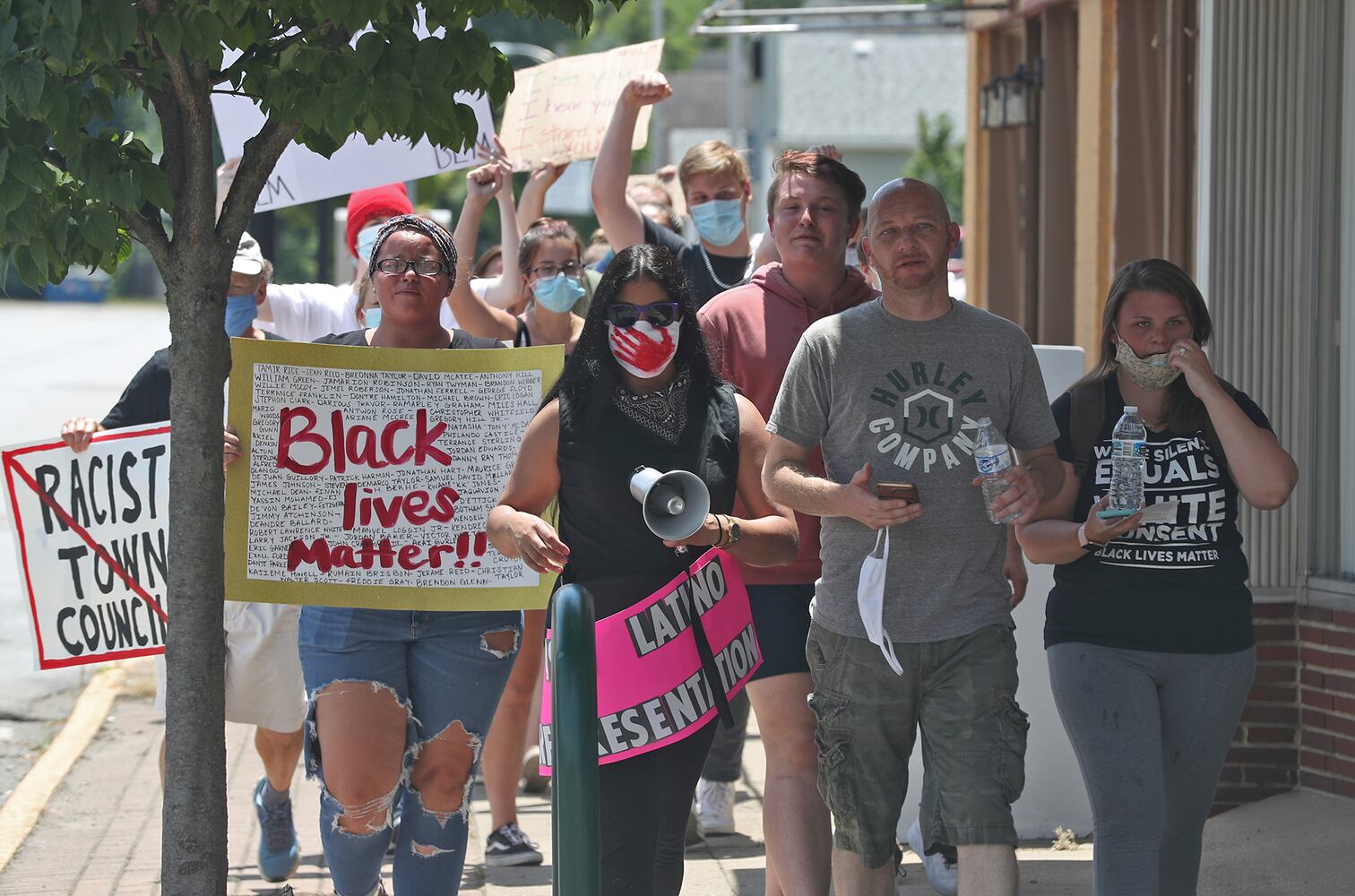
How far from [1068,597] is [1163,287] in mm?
823

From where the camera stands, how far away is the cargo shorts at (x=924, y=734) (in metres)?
4.22

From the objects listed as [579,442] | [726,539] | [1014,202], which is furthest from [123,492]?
[1014,202]

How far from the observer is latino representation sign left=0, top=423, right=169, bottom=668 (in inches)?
210

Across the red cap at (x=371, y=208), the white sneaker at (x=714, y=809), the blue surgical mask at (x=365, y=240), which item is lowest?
the white sneaker at (x=714, y=809)

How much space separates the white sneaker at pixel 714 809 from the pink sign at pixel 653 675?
7.89 ft

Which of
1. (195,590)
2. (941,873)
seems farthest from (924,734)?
(195,590)

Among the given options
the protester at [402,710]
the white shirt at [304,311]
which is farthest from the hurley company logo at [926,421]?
the white shirt at [304,311]

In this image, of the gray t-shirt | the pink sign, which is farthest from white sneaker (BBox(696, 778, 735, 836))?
the pink sign

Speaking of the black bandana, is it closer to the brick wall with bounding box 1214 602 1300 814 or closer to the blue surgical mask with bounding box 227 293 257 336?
the blue surgical mask with bounding box 227 293 257 336

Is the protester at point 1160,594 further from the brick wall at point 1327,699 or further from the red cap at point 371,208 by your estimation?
the red cap at point 371,208

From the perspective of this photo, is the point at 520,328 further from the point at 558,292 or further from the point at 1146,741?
the point at 1146,741

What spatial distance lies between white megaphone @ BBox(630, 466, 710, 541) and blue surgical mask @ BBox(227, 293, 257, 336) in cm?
283

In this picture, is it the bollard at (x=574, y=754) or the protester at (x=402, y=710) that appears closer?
the bollard at (x=574, y=754)

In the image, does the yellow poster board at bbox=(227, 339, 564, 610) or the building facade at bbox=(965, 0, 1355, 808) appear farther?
the building facade at bbox=(965, 0, 1355, 808)
